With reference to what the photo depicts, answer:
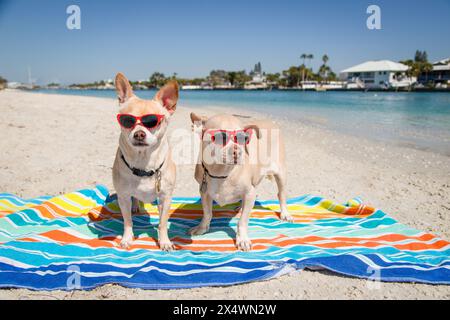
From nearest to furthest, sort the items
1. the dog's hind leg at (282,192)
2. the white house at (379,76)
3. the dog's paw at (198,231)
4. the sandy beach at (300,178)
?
the sandy beach at (300,178) < the dog's paw at (198,231) < the dog's hind leg at (282,192) < the white house at (379,76)

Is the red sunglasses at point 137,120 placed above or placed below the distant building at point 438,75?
below

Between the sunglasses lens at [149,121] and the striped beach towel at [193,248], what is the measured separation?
1403 millimetres

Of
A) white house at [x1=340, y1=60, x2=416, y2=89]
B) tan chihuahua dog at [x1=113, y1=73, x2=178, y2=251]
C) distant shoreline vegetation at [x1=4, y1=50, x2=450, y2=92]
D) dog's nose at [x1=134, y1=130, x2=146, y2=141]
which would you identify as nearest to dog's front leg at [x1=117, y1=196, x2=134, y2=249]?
tan chihuahua dog at [x1=113, y1=73, x2=178, y2=251]

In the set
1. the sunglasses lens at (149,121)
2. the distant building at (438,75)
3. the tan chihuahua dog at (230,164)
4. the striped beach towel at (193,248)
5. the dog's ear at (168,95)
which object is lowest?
the striped beach towel at (193,248)

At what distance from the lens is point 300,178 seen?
6.85 meters

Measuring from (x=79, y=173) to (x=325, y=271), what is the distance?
5506mm

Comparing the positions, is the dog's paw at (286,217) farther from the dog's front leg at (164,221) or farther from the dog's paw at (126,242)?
the dog's paw at (126,242)

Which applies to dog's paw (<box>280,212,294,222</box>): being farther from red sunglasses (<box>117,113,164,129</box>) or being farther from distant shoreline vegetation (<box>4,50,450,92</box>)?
distant shoreline vegetation (<box>4,50,450,92</box>)

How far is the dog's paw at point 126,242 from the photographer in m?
3.40

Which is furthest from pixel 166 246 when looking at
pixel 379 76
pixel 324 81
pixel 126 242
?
pixel 324 81

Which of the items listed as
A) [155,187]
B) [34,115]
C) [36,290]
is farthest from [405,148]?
[34,115]

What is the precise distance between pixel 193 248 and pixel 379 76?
324ft

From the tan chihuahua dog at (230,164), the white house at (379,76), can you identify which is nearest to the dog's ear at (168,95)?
the tan chihuahua dog at (230,164)
